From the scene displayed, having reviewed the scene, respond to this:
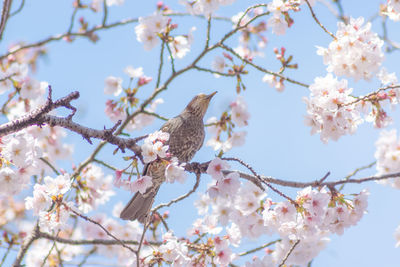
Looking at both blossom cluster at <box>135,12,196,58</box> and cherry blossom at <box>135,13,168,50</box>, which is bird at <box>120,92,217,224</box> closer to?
blossom cluster at <box>135,12,196,58</box>

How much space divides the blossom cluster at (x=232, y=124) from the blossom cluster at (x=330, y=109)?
0.99 meters

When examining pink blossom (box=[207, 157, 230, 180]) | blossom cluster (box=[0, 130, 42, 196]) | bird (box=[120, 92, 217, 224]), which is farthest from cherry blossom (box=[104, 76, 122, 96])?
pink blossom (box=[207, 157, 230, 180])

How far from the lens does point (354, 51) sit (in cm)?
332

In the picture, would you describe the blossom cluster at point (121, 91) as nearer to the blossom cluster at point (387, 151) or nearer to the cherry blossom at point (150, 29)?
the cherry blossom at point (150, 29)

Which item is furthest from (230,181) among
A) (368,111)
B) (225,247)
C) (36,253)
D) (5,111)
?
(36,253)

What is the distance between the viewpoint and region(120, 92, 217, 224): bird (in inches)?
140

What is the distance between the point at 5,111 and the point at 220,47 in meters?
1.91

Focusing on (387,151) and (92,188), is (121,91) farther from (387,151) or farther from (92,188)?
(387,151)

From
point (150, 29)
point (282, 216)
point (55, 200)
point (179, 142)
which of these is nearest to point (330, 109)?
point (282, 216)

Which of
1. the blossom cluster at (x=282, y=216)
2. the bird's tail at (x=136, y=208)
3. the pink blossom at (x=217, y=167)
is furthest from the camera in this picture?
the bird's tail at (x=136, y=208)

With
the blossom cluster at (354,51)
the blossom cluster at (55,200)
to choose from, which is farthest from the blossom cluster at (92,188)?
the blossom cluster at (354,51)

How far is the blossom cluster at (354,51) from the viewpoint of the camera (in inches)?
129

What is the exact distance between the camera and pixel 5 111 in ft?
12.7

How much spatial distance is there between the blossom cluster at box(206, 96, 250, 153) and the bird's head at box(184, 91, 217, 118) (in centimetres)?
12
